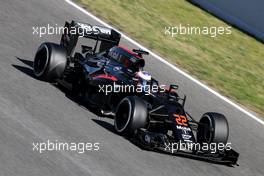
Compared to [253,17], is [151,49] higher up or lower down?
lower down

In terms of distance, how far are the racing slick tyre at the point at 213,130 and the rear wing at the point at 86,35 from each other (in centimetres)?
306

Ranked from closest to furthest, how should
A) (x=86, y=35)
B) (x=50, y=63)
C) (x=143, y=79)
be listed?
(x=143, y=79), (x=50, y=63), (x=86, y=35)

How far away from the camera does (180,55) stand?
750 inches

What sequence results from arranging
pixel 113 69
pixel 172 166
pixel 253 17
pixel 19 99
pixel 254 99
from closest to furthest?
pixel 172 166, pixel 19 99, pixel 113 69, pixel 254 99, pixel 253 17

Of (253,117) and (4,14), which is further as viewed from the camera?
(4,14)

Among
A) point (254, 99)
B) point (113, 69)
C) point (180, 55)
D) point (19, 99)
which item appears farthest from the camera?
point (180, 55)

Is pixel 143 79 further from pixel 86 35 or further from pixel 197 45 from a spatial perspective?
pixel 197 45

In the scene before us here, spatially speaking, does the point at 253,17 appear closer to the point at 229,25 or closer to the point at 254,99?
the point at 229,25

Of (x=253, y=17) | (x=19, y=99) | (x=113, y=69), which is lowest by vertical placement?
(x=19, y=99)

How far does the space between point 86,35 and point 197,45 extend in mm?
5708

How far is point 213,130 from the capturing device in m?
13.1

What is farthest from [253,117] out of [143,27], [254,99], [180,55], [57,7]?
[57,7]

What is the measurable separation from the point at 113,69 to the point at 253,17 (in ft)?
28.0

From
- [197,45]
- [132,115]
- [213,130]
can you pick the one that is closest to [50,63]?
[132,115]
